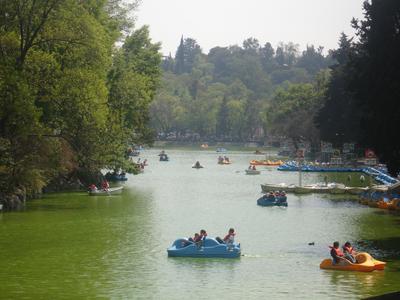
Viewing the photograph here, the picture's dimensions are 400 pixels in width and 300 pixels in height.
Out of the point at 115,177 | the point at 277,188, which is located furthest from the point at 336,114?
the point at 277,188

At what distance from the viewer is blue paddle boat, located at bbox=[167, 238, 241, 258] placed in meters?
35.2

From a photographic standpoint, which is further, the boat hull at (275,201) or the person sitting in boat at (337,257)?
the boat hull at (275,201)

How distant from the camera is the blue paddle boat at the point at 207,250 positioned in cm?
3525

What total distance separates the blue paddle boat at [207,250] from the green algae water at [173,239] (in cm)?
55

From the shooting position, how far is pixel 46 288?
28.4m

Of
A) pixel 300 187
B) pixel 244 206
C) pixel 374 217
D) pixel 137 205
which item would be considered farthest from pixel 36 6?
pixel 300 187

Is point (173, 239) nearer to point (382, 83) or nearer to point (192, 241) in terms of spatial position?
point (192, 241)

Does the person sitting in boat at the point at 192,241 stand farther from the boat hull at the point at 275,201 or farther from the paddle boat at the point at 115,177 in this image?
the paddle boat at the point at 115,177

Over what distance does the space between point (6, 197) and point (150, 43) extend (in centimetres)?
3632

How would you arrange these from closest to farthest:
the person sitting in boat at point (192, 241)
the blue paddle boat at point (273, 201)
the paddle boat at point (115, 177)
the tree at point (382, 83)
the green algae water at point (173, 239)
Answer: the green algae water at point (173, 239), the person sitting in boat at point (192, 241), the tree at point (382, 83), the blue paddle boat at point (273, 201), the paddle boat at point (115, 177)

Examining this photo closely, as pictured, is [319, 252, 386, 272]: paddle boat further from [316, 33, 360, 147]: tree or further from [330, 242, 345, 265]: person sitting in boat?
[316, 33, 360, 147]: tree

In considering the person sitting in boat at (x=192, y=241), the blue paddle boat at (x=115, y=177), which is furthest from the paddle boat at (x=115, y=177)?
the person sitting in boat at (x=192, y=241)

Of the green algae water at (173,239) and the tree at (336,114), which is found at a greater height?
the tree at (336,114)

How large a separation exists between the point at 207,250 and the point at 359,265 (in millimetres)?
7143
